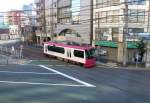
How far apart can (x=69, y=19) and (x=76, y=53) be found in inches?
1223

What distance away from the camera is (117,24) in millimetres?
52000

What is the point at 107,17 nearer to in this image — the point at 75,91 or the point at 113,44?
the point at 113,44

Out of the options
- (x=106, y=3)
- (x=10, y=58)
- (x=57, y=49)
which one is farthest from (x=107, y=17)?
(x=10, y=58)

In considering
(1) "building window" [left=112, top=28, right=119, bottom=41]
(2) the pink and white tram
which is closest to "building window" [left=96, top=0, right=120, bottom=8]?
(1) "building window" [left=112, top=28, right=119, bottom=41]

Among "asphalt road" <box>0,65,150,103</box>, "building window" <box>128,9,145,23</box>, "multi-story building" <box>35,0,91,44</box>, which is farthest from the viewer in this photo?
"multi-story building" <box>35,0,91,44</box>

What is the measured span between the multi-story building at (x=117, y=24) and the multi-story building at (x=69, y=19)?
419 centimetres

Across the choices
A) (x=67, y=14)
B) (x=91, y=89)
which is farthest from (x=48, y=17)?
(x=91, y=89)

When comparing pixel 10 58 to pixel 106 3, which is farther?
pixel 106 3

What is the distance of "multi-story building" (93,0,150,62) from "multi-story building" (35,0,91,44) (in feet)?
13.8

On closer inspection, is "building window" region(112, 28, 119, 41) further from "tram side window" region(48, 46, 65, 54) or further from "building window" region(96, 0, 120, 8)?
"tram side window" region(48, 46, 65, 54)

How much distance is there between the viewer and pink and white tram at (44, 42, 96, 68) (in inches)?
1543

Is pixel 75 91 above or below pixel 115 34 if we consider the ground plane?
below

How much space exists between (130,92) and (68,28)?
4951 centimetres

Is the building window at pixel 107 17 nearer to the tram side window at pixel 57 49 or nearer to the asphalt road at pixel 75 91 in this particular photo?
the tram side window at pixel 57 49
